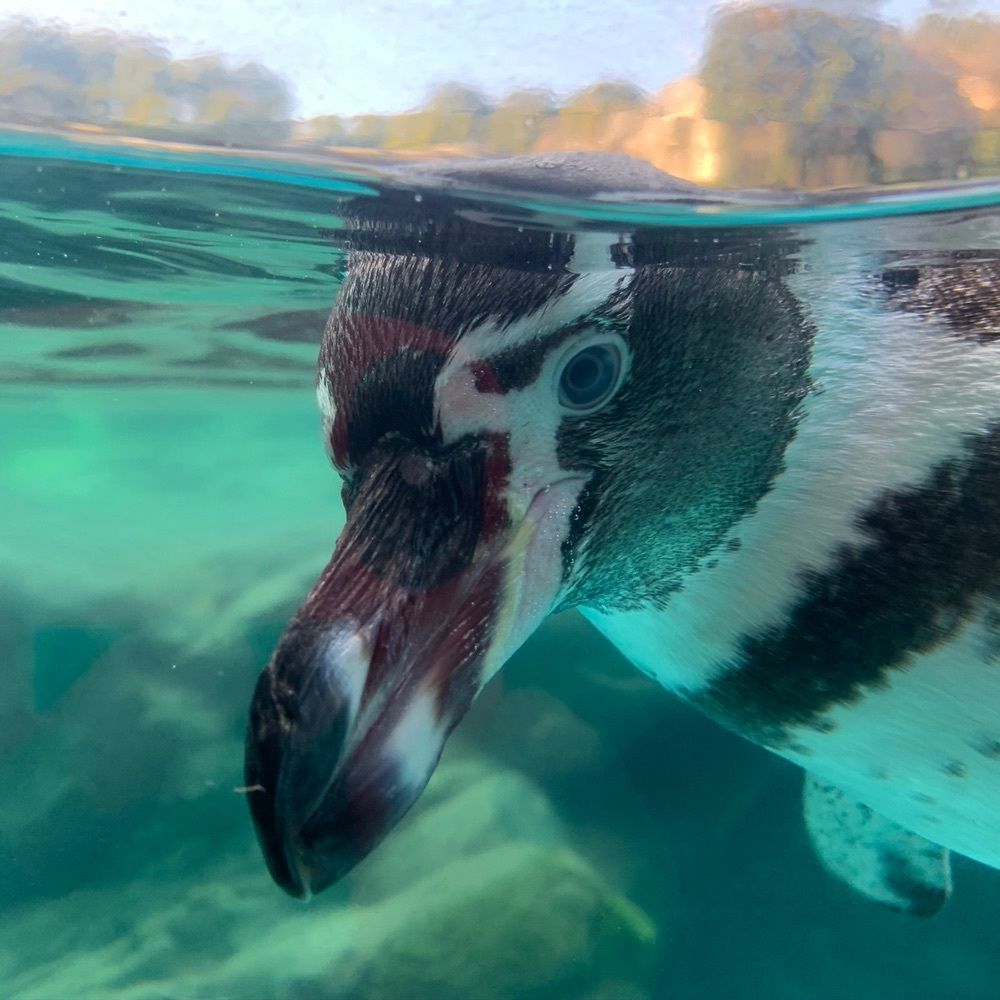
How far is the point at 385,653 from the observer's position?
146 cm

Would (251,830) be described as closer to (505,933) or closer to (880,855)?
(505,933)

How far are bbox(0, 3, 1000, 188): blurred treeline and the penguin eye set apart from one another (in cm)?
57

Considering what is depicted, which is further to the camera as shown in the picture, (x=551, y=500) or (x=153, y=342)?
(x=153, y=342)

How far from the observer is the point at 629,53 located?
181cm

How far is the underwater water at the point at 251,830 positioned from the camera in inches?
158

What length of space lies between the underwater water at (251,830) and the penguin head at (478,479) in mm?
1487

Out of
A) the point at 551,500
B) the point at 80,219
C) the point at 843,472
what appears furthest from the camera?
the point at 80,219

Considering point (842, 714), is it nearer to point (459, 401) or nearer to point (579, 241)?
point (459, 401)

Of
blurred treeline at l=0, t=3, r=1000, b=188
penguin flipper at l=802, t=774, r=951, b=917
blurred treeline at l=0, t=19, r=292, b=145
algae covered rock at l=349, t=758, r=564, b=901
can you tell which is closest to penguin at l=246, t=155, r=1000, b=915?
blurred treeline at l=0, t=3, r=1000, b=188

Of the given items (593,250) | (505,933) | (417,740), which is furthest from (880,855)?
(417,740)

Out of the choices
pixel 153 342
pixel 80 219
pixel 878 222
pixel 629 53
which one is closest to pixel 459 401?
pixel 629 53

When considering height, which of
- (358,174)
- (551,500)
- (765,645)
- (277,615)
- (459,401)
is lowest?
(277,615)

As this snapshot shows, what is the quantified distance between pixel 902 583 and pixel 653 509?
55cm

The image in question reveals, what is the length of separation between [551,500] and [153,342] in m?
8.74
